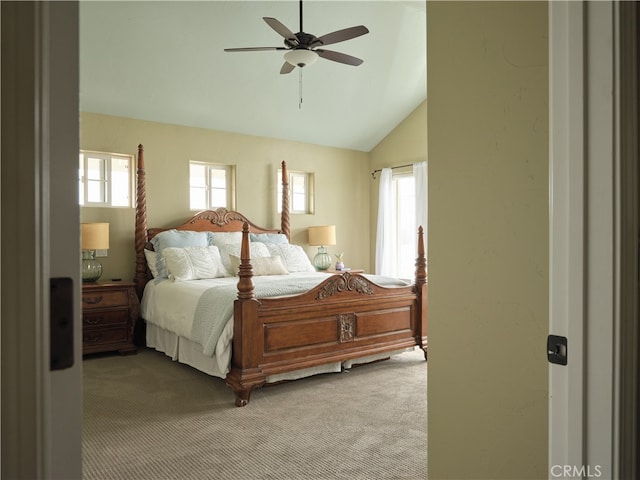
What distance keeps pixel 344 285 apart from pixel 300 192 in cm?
310

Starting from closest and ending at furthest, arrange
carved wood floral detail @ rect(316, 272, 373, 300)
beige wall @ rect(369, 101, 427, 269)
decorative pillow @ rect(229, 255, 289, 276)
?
carved wood floral detail @ rect(316, 272, 373, 300)
decorative pillow @ rect(229, 255, 289, 276)
beige wall @ rect(369, 101, 427, 269)

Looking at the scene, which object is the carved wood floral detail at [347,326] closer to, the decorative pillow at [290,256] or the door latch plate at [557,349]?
the decorative pillow at [290,256]

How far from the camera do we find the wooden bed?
11.1 feet

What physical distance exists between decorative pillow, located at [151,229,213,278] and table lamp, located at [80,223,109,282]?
519 millimetres

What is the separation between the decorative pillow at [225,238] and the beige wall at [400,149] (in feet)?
8.17

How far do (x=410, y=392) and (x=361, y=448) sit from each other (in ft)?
3.45

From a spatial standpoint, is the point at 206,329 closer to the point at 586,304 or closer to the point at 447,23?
the point at 447,23

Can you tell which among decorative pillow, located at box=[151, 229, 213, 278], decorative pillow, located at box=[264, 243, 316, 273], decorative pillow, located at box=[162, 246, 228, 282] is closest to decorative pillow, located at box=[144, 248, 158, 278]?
decorative pillow, located at box=[151, 229, 213, 278]

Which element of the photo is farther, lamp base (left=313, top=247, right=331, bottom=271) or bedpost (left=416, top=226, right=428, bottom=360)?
lamp base (left=313, top=247, right=331, bottom=271)

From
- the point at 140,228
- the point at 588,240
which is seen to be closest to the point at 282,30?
the point at 140,228

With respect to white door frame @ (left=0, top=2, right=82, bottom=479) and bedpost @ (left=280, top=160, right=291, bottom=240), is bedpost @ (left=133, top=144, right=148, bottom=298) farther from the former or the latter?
white door frame @ (left=0, top=2, right=82, bottom=479)

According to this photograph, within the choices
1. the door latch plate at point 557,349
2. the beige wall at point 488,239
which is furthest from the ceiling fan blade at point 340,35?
the door latch plate at point 557,349

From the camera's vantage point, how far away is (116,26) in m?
4.34

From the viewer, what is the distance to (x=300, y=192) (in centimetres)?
687
